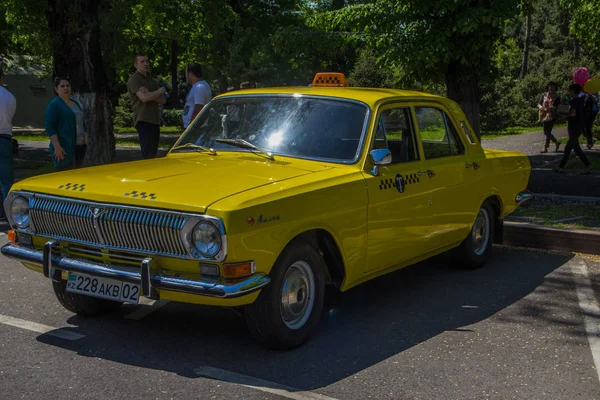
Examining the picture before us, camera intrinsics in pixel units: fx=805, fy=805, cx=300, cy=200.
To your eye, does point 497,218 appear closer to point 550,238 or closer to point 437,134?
point 550,238

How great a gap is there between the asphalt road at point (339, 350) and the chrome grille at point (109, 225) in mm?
720

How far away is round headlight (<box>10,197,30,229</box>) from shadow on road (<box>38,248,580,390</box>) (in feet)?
2.68

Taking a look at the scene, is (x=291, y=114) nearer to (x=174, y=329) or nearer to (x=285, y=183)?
(x=285, y=183)

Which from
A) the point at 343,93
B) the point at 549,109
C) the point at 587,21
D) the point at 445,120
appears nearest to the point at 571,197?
the point at 445,120

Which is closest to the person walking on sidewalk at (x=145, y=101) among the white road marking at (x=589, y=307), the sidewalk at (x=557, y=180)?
the white road marking at (x=589, y=307)

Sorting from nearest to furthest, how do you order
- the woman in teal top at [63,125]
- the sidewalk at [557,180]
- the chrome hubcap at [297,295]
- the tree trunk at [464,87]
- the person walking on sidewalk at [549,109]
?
1. the chrome hubcap at [297,295]
2. the woman in teal top at [63,125]
3. the sidewalk at [557,180]
4. the tree trunk at [464,87]
5. the person walking on sidewalk at [549,109]

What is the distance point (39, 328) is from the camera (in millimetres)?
5797

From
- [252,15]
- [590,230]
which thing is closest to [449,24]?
[590,230]

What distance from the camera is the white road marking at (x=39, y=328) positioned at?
5617 mm

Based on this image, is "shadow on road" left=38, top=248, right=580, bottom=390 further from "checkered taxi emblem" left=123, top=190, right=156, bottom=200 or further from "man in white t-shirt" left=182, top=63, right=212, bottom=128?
"man in white t-shirt" left=182, top=63, right=212, bottom=128

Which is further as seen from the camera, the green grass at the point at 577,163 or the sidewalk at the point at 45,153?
the sidewalk at the point at 45,153

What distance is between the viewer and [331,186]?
18.4 feet

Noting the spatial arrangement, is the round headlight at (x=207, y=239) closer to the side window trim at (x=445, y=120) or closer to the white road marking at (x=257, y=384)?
the white road marking at (x=257, y=384)

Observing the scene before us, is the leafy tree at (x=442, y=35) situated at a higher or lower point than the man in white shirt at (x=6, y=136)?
higher
